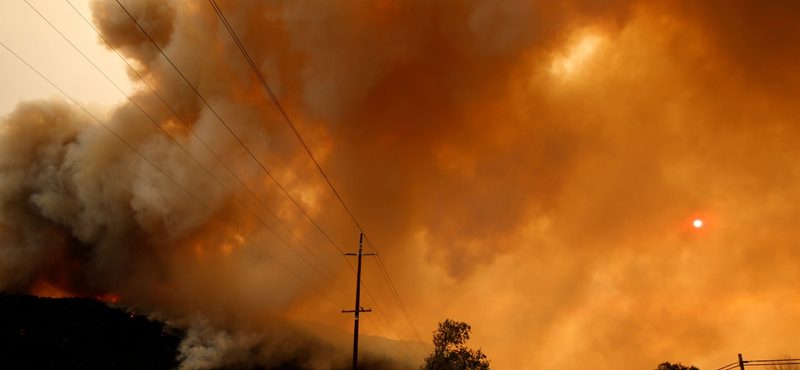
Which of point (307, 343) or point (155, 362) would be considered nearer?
point (155, 362)

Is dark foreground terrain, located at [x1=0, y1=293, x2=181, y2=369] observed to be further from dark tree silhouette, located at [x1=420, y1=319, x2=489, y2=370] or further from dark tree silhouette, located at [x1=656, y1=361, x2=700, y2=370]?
dark tree silhouette, located at [x1=656, y1=361, x2=700, y2=370]

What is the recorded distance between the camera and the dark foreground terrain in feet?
197

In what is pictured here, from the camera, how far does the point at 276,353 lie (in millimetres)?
119500

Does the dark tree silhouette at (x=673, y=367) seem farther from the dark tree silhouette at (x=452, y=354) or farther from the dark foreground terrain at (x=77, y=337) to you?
the dark foreground terrain at (x=77, y=337)

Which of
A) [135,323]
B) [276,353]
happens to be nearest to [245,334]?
[276,353]

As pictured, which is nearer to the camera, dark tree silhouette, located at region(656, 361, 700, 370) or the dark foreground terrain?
the dark foreground terrain

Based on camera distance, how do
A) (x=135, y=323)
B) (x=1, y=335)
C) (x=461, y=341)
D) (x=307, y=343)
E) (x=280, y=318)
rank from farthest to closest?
(x=280, y=318) < (x=307, y=343) < (x=135, y=323) < (x=1, y=335) < (x=461, y=341)

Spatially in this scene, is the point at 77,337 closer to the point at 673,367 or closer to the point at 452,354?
the point at 452,354

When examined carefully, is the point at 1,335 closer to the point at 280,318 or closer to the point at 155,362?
the point at 155,362

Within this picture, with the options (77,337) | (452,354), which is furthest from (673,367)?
(77,337)

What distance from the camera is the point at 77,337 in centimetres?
7056

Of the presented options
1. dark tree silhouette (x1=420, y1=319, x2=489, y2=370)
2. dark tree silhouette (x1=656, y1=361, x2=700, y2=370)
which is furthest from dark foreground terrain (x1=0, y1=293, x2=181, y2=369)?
dark tree silhouette (x1=656, y1=361, x2=700, y2=370)

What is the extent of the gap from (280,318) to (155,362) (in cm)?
7606

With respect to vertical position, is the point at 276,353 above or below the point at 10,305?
below
